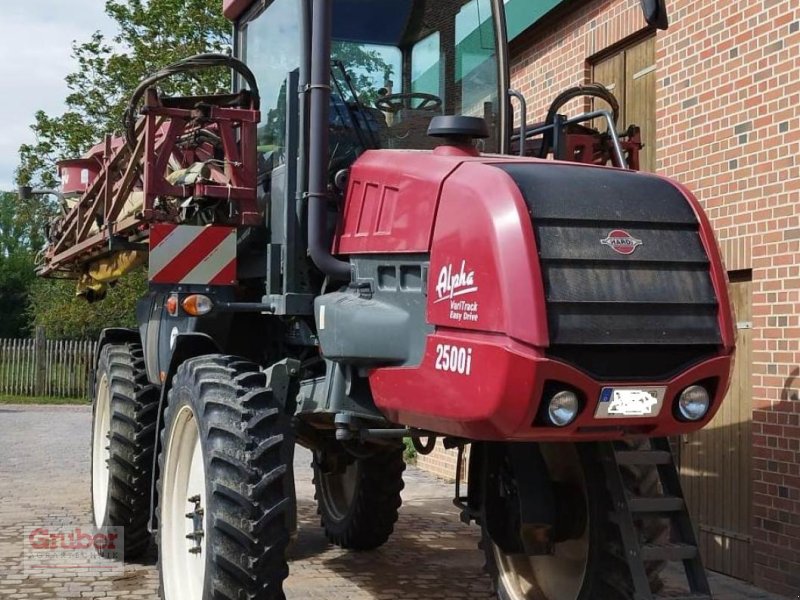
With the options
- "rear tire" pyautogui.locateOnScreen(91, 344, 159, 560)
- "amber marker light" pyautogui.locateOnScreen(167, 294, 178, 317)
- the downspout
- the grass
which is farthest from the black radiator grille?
the grass

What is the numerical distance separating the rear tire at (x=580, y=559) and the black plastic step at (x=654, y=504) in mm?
120

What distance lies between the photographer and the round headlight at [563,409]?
3.46 metres

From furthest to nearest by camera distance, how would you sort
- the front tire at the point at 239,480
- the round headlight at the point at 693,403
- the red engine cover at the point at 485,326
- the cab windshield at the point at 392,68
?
the cab windshield at the point at 392,68
the front tire at the point at 239,480
the round headlight at the point at 693,403
the red engine cover at the point at 485,326

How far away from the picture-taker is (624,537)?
12.9 ft

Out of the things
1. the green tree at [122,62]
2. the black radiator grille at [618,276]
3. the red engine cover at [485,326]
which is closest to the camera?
the red engine cover at [485,326]

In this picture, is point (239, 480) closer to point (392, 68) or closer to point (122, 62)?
point (392, 68)

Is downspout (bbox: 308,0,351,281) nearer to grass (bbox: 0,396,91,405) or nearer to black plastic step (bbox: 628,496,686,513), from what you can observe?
black plastic step (bbox: 628,496,686,513)

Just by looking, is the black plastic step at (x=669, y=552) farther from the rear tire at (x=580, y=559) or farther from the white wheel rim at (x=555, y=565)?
the white wheel rim at (x=555, y=565)

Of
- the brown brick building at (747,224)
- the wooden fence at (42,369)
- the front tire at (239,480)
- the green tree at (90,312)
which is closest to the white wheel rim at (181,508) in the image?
the front tire at (239,480)

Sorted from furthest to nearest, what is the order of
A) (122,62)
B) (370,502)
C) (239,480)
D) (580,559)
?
(122,62) < (370,502) < (580,559) < (239,480)

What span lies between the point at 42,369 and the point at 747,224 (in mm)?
21368

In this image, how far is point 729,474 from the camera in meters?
6.79

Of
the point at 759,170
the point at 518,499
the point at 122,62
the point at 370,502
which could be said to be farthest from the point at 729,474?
the point at 122,62

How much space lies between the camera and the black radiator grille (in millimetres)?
3533
